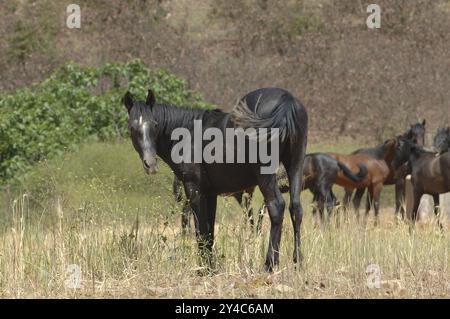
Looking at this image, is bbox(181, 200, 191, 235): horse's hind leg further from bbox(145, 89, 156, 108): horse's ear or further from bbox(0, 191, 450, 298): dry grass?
bbox(145, 89, 156, 108): horse's ear

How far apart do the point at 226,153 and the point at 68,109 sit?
36.6ft

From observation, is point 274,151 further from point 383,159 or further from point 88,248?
point 383,159

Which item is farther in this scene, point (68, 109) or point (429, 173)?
point (68, 109)

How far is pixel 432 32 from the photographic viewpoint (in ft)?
100

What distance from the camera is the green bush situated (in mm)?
15727

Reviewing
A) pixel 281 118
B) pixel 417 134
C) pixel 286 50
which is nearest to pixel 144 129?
pixel 281 118

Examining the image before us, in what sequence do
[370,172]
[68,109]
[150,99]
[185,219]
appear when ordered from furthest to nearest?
1. [68,109]
2. [370,172]
3. [185,219]
4. [150,99]

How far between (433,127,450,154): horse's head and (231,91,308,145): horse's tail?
7.96m

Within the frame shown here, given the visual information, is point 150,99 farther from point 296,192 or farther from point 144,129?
point 296,192

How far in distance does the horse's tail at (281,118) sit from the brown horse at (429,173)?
7057mm

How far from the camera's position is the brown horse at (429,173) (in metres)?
14.5

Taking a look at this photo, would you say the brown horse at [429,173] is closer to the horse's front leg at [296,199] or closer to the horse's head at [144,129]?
the horse's front leg at [296,199]

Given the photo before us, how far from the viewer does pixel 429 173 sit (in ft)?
48.3
